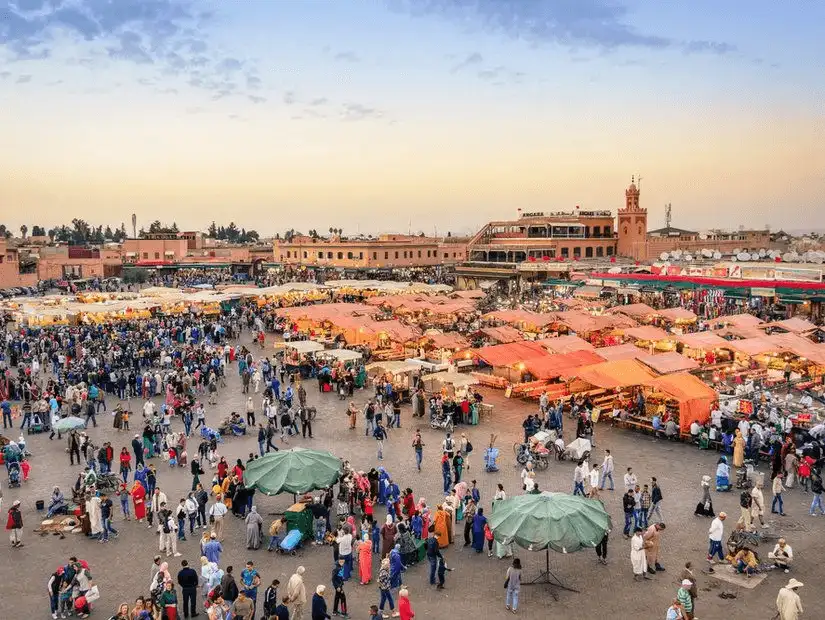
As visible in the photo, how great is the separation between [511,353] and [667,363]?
4.91 metres

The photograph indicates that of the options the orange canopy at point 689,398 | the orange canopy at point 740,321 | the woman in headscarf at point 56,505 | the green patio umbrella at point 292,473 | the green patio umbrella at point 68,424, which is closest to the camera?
the green patio umbrella at point 292,473

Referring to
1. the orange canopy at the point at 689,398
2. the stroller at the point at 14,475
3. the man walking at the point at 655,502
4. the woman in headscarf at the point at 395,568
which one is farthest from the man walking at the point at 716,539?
the stroller at the point at 14,475

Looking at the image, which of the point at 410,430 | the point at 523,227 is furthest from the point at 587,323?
the point at 523,227

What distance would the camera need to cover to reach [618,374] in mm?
18609

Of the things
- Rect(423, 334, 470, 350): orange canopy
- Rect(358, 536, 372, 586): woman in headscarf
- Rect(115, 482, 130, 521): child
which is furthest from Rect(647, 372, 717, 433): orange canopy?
Rect(115, 482, 130, 521): child

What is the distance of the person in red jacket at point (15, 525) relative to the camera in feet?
35.4

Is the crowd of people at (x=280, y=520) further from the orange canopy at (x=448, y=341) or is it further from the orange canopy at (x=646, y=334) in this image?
the orange canopy at (x=646, y=334)

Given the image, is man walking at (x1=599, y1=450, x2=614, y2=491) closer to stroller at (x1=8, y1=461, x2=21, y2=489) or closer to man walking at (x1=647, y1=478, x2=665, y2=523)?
man walking at (x1=647, y1=478, x2=665, y2=523)

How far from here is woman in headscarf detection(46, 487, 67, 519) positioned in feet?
40.0

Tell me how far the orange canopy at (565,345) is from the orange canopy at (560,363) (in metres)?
1.23

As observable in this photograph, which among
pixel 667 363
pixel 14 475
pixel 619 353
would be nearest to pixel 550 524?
pixel 14 475

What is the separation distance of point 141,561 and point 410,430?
8808 millimetres

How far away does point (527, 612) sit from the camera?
897 centimetres

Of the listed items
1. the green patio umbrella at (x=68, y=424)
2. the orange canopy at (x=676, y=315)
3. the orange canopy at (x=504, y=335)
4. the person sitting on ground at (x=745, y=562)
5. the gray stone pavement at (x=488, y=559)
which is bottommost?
the gray stone pavement at (x=488, y=559)
